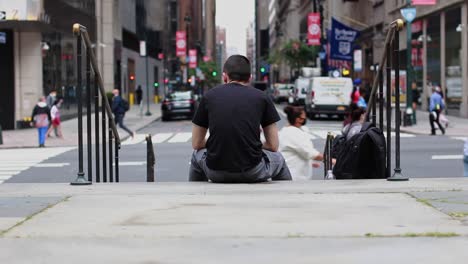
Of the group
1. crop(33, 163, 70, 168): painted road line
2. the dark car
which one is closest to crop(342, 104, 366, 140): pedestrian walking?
crop(33, 163, 70, 168): painted road line

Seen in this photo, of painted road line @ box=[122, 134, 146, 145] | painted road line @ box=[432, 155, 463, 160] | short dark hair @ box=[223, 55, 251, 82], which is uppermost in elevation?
short dark hair @ box=[223, 55, 251, 82]

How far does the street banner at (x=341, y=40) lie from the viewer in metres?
45.2

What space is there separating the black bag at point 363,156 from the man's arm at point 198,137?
180 cm

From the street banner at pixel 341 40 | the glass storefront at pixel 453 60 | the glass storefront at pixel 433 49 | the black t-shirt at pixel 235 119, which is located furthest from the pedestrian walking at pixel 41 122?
the street banner at pixel 341 40

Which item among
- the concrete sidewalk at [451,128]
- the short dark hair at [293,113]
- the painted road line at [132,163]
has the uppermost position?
the short dark hair at [293,113]

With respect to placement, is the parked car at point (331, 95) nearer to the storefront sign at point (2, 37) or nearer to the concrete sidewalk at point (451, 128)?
the concrete sidewalk at point (451, 128)

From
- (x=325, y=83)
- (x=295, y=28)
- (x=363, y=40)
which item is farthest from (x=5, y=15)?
(x=295, y=28)

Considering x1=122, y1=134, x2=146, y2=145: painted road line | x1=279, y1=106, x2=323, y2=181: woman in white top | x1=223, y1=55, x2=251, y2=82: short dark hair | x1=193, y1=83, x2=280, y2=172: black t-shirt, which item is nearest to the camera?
x1=193, y1=83, x2=280, y2=172: black t-shirt

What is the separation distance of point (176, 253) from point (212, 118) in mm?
2937

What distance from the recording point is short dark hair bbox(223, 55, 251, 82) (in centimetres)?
803

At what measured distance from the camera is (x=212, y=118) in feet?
26.2

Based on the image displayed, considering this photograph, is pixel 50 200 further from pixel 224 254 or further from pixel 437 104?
pixel 437 104

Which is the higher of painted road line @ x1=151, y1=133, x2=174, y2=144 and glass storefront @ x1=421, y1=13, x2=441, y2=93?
glass storefront @ x1=421, y1=13, x2=441, y2=93

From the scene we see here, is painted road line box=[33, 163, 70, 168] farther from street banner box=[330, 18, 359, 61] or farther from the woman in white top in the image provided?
street banner box=[330, 18, 359, 61]
